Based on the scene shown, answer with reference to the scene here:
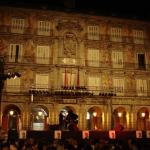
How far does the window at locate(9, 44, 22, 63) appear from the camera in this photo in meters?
29.3

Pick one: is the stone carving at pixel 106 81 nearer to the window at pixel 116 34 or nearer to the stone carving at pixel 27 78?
the window at pixel 116 34

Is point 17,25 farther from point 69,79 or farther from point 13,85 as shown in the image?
point 69,79

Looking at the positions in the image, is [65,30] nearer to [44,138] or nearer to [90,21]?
[90,21]

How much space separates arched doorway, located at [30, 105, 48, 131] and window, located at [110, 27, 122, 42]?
35.6 feet

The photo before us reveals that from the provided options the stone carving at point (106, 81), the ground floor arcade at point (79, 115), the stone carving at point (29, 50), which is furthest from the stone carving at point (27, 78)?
the stone carving at point (106, 81)

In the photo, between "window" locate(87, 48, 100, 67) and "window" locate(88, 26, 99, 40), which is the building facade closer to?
"window" locate(87, 48, 100, 67)

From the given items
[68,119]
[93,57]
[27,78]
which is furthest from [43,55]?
[68,119]

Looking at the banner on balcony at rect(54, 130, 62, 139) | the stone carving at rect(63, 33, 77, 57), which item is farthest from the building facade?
the banner on balcony at rect(54, 130, 62, 139)

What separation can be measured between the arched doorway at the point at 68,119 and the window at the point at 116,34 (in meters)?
9.18

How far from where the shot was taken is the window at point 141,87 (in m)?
31.5

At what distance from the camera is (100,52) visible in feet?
104

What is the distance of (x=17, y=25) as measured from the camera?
30.1 metres

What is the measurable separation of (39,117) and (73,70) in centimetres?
681

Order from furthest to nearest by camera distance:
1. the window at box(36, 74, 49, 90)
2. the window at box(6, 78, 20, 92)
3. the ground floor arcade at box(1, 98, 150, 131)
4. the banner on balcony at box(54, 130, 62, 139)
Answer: the window at box(36, 74, 49, 90) < the window at box(6, 78, 20, 92) < the ground floor arcade at box(1, 98, 150, 131) < the banner on balcony at box(54, 130, 62, 139)
